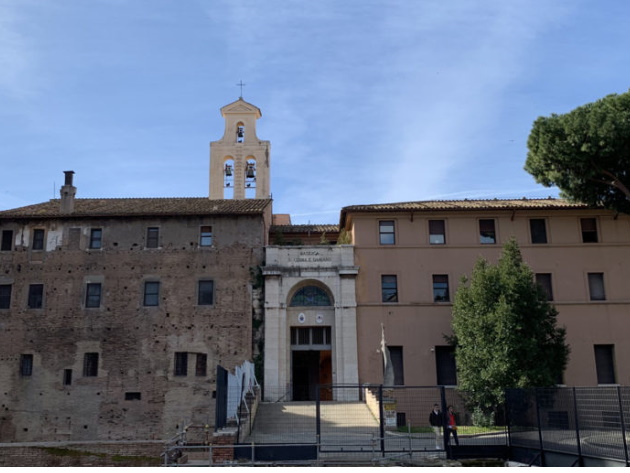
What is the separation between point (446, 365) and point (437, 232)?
23.0 ft

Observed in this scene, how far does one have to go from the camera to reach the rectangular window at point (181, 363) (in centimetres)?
3403

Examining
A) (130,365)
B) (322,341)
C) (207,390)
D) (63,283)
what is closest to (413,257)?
(322,341)

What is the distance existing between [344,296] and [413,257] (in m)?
4.24

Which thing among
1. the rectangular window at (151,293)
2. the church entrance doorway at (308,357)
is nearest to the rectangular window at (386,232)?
the church entrance doorway at (308,357)

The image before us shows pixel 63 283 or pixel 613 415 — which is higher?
pixel 63 283

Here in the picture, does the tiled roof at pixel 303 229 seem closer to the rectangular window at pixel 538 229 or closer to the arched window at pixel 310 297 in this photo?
the arched window at pixel 310 297

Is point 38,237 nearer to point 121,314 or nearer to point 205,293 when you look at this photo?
point 121,314

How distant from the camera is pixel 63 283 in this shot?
35.7m

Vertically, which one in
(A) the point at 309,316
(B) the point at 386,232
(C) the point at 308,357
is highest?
(B) the point at 386,232

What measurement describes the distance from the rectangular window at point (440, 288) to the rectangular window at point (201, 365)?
12.1 metres

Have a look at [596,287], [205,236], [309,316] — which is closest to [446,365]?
[309,316]

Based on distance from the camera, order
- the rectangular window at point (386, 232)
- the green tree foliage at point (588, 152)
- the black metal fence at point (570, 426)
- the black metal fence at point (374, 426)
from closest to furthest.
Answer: the black metal fence at point (570, 426), the black metal fence at point (374, 426), the green tree foliage at point (588, 152), the rectangular window at point (386, 232)

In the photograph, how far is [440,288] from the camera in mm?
35156

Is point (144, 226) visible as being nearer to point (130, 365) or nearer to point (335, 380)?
point (130, 365)
